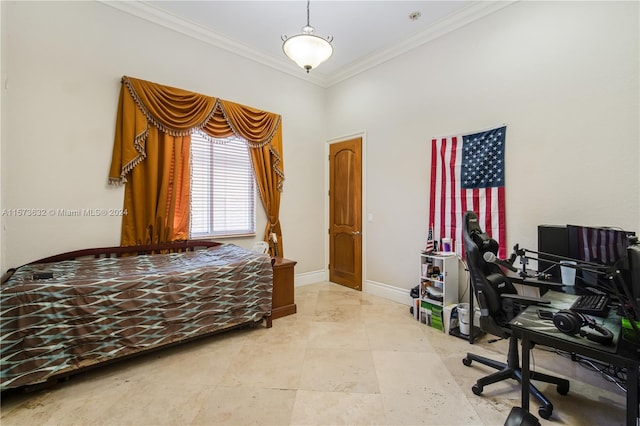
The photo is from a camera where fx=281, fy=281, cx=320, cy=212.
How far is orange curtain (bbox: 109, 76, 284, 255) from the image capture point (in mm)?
3094

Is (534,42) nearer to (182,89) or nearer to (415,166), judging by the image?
(415,166)

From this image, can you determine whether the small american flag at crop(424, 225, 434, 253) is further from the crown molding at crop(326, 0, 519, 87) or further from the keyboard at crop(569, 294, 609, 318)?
the crown molding at crop(326, 0, 519, 87)

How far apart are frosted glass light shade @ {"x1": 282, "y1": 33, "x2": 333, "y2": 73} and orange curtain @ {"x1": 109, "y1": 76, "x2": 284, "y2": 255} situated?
156 centimetres

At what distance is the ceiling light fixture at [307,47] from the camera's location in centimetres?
251

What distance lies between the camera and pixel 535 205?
109 inches

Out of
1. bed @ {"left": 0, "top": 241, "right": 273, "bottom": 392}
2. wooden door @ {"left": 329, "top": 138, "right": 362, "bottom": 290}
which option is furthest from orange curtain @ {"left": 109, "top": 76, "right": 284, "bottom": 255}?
wooden door @ {"left": 329, "top": 138, "right": 362, "bottom": 290}

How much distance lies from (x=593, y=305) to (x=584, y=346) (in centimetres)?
61

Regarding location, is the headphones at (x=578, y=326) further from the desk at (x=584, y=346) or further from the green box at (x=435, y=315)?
the green box at (x=435, y=315)

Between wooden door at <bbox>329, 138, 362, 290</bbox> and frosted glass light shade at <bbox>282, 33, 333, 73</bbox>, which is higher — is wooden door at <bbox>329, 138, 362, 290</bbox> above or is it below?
below

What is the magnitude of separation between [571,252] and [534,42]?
2.05m

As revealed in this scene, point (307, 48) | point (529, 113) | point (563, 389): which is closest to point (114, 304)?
point (307, 48)

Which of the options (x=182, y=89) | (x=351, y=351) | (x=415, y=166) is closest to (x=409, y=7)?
(x=415, y=166)

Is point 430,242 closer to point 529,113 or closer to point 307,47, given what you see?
point 529,113

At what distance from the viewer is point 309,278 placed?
4.82 meters
